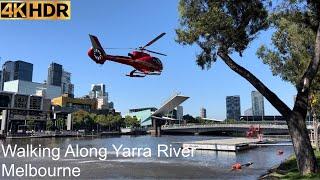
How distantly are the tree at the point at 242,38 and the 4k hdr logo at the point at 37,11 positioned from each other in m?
7.95

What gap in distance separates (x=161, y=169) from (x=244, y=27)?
24648mm

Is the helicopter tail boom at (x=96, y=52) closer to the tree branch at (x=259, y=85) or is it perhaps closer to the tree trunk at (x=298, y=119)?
the tree branch at (x=259, y=85)

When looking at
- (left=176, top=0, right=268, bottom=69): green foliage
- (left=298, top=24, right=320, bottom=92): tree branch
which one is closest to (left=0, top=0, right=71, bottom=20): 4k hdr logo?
(left=176, top=0, right=268, bottom=69): green foliage

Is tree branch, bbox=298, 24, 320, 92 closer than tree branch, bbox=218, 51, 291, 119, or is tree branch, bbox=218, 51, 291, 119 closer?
tree branch, bbox=298, 24, 320, 92

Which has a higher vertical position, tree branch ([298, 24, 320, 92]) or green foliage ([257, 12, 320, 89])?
green foliage ([257, 12, 320, 89])

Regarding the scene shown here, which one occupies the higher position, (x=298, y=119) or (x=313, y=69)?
(x=313, y=69)

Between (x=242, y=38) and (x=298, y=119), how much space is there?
650cm

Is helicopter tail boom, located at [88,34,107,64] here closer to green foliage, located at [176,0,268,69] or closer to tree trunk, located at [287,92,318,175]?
green foliage, located at [176,0,268,69]

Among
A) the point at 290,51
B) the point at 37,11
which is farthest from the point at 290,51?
the point at 37,11

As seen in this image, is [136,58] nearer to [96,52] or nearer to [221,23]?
[96,52]

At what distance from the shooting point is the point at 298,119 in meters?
25.6

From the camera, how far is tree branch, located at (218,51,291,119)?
26375mm

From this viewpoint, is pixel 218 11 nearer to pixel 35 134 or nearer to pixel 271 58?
pixel 271 58

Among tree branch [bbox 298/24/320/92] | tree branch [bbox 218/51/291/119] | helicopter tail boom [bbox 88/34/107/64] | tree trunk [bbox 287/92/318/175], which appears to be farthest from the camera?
helicopter tail boom [bbox 88/34/107/64]
